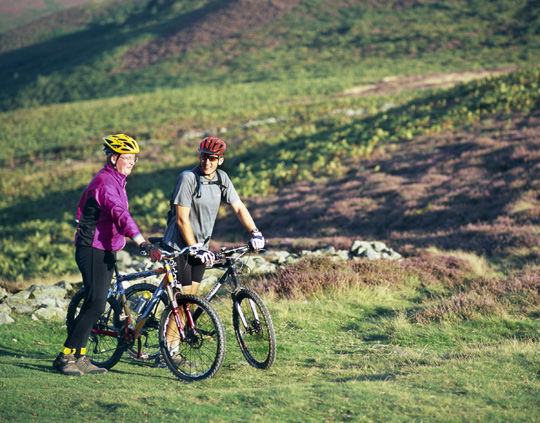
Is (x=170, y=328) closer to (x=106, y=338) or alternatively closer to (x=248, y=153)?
(x=106, y=338)

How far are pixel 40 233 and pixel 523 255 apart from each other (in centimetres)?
2069

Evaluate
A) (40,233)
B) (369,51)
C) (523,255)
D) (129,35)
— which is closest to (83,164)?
(40,233)

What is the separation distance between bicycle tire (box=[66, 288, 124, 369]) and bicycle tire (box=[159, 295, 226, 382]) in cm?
77

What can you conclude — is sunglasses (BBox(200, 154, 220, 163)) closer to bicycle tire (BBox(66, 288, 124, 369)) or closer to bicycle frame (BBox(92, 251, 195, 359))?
bicycle frame (BBox(92, 251, 195, 359))

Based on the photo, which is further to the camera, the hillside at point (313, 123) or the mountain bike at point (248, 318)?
the hillside at point (313, 123)

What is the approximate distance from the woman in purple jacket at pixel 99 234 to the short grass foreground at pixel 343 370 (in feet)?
1.40

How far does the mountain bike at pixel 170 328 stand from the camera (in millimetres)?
5617

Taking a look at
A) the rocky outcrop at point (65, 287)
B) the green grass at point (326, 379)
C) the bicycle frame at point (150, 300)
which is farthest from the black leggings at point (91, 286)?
the rocky outcrop at point (65, 287)

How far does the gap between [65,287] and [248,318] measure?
675 centimetres

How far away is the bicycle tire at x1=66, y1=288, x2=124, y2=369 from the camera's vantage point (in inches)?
246

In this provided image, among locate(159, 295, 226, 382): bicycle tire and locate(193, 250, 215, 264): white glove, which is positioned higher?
locate(193, 250, 215, 264): white glove

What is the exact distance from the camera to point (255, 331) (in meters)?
5.90

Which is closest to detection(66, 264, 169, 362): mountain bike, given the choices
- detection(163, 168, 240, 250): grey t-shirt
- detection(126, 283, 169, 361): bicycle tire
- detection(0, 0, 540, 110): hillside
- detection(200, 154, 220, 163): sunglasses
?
detection(126, 283, 169, 361): bicycle tire

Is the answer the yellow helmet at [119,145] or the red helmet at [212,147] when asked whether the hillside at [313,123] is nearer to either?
the red helmet at [212,147]
